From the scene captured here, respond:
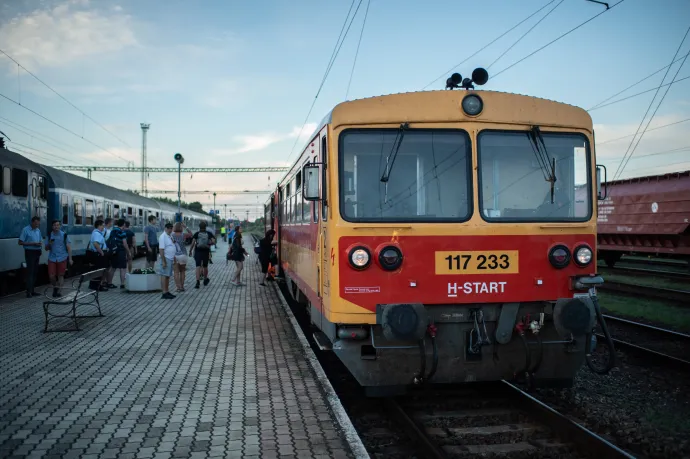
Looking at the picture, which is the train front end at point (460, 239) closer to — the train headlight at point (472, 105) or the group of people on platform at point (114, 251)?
the train headlight at point (472, 105)

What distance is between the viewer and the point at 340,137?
5.66m

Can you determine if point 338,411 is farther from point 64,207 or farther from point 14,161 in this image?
point 64,207

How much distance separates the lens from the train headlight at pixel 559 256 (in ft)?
18.5

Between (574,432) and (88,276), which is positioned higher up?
(88,276)

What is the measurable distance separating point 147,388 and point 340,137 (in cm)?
329

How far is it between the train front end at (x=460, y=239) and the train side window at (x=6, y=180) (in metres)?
11.1

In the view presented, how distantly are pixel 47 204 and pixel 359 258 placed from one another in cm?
1497

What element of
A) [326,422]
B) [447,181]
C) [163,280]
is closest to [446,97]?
[447,181]

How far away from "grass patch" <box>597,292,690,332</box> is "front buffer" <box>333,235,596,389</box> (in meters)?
6.07

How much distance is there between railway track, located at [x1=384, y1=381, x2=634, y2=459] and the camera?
473cm

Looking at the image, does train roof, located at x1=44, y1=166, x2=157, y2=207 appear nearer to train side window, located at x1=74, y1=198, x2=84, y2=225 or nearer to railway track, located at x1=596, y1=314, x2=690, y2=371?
train side window, located at x1=74, y1=198, x2=84, y2=225

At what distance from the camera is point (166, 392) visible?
6.05 metres

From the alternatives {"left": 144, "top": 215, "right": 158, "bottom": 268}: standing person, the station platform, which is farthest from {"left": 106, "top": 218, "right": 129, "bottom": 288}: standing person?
the station platform

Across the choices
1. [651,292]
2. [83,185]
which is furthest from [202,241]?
[651,292]
